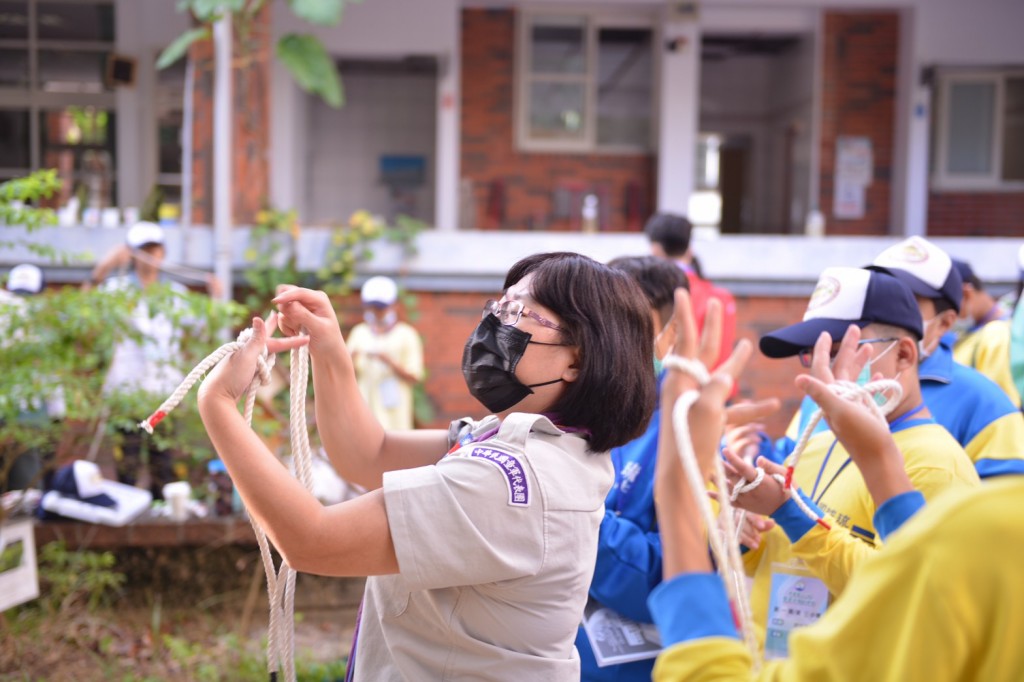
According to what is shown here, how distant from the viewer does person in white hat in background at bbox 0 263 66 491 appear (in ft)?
13.1

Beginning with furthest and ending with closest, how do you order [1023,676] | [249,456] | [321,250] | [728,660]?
[321,250]
[249,456]
[728,660]
[1023,676]

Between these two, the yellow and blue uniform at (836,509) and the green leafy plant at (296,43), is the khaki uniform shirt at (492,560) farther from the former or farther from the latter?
the green leafy plant at (296,43)

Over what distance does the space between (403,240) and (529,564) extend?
6.58 metres

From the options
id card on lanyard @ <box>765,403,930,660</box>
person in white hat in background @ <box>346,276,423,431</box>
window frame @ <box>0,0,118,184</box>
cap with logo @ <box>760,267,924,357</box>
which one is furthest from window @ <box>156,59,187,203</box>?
id card on lanyard @ <box>765,403,930,660</box>

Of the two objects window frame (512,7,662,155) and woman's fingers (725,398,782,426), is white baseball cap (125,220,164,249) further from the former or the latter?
window frame (512,7,662,155)

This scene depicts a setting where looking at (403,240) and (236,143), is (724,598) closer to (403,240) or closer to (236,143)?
(403,240)

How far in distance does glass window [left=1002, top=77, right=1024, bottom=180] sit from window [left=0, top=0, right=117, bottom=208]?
35.6ft

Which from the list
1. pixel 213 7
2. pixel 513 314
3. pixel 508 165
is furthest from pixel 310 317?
pixel 508 165

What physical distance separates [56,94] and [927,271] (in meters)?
11.3

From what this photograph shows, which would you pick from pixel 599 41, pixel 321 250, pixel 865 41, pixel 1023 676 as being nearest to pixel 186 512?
pixel 321 250

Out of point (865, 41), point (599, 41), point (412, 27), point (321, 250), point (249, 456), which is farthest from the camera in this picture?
point (599, 41)

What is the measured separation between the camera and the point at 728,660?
44.4 inches

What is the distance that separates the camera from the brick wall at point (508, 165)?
450 inches

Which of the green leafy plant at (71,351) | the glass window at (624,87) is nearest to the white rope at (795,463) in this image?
the green leafy plant at (71,351)
